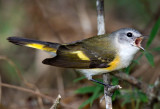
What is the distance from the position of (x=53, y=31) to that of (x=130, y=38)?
2.16m

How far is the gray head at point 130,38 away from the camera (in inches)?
112

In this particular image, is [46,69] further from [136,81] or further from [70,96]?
[136,81]

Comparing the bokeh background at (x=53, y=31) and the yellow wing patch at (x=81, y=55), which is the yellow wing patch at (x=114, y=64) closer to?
the yellow wing patch at (x=81, y=55)

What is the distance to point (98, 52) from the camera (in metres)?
3.03

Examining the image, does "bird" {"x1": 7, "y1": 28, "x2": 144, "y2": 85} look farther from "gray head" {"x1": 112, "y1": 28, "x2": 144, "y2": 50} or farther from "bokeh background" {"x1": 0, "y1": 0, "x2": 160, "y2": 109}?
"bokeh background" {"x1": 0, "y1": 0, "x2": 160, "y2": 109}

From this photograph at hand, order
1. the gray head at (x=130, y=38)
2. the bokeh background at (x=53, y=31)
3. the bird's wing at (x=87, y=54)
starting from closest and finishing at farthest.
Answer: the gray head at (x=130, y=38)
the bird's wing at (x=87, y=54)
the bokeh background at (x=53, y=31)

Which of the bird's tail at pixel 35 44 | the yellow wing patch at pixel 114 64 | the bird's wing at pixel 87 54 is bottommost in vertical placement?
the yellow wing patch at pixel 114 64

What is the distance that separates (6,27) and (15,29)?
231 millimetres

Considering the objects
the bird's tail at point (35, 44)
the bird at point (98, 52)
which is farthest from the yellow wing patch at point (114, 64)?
the bird's tail at point (35, 44)

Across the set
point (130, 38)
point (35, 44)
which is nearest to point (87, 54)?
point (130, 38)

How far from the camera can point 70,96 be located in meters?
4.12

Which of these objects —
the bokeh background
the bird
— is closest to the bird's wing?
the bird

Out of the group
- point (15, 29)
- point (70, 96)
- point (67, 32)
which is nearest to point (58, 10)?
point (67, 32)

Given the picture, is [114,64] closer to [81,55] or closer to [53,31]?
[81,55]
